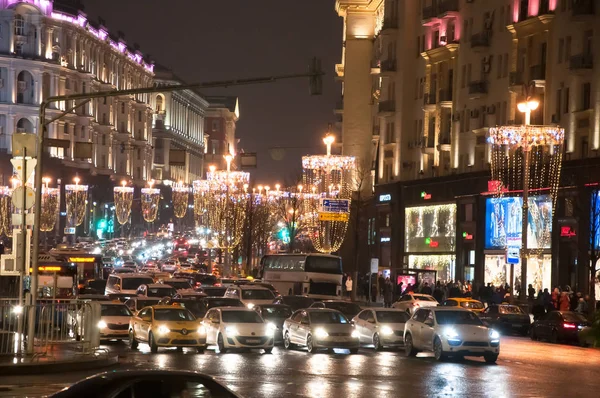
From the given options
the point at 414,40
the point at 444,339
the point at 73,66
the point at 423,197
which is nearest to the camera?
the point at 444,339

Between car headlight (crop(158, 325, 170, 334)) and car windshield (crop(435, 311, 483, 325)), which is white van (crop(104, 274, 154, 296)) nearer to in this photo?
car headlight (crop(158, 325, 170, 334))

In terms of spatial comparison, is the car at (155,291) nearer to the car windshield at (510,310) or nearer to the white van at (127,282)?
the white van at (127,282)

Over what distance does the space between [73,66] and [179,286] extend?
8023 cm

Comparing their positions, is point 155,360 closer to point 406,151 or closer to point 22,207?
point 22,207

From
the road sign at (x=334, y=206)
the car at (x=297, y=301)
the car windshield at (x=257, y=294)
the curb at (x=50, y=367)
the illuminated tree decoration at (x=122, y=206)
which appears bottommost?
the curb at (x=50, y=367)

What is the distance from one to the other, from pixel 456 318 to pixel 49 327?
1109 centimetres

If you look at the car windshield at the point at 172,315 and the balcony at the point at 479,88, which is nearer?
the car windshield at the point at 172,315

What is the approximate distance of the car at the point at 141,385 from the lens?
1066 cm

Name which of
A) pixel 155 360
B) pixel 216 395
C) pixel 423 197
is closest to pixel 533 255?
pixel 423 197

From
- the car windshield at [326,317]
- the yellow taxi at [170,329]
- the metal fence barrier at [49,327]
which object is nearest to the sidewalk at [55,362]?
the metal fence barrier at [49,327]

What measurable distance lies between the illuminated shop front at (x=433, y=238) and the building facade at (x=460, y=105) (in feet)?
0.44

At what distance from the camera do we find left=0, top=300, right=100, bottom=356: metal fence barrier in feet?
88.7

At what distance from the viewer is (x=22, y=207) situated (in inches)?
1077

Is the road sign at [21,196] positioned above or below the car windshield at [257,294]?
above
